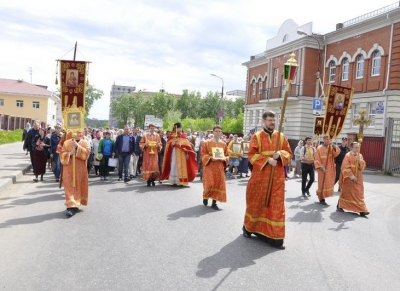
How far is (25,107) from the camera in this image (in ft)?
220

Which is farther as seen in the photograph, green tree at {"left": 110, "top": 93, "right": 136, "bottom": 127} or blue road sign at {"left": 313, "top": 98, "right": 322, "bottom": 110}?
green tree at {"left": 110, "top": 93, "right": 136, "bottom": 127}

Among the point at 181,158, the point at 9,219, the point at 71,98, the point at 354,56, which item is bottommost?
the point at 9,219

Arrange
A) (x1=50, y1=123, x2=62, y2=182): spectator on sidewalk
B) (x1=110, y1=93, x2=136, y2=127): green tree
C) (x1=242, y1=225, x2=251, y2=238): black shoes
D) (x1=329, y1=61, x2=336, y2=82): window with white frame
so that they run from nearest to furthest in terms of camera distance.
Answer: (x1=242, y1=225, x2=251, y2=238): black shoes
(x1=50, y1=123, x2=62, y2=182): spectator on sidewalk
(x1=329, y1=61, x2=336, y2=82): window with white frame
(x1=110, y1=93, x2=136, y2=127): green tree

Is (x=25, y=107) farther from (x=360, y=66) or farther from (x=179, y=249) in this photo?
(x=179, y=249)

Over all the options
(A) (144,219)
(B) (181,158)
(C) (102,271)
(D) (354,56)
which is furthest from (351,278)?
(D) (354,56)

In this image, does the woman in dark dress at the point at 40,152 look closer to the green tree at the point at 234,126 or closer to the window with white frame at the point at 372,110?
the window with white frame at the point at 372,110

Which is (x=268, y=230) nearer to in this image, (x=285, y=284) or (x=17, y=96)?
(x=285, y=284)

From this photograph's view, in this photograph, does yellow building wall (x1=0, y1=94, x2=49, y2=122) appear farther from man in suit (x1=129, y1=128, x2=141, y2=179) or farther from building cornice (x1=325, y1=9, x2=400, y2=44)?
man in suit (x1=129, y1=128, x2=141, y2=179)

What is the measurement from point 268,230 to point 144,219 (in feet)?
8.31

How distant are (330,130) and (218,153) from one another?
313 centimetres

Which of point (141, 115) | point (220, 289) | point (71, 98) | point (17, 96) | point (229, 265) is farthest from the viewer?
point (141, 115)

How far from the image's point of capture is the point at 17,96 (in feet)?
217

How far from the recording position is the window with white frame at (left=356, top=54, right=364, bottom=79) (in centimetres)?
3004

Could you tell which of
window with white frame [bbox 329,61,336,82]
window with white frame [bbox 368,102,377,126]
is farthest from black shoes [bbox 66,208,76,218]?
window with white frame [bbox 329,61,336,82]
